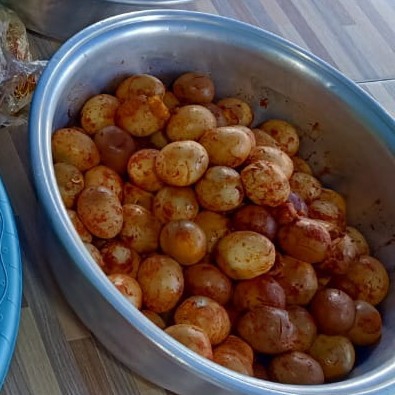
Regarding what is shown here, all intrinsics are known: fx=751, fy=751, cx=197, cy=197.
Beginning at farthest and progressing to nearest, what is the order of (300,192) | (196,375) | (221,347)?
(300,192) → (221,347) → (196,375)

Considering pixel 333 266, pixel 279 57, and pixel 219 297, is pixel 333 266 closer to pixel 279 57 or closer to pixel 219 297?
pixel 219 297

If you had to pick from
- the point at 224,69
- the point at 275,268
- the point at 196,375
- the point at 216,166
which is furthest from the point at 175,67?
the point at 196,375

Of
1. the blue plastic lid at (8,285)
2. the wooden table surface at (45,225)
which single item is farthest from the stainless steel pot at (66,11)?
the blue plastic lid at (8,285)

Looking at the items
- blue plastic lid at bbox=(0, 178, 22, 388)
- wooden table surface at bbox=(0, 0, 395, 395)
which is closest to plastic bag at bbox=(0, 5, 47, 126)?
wooden table surface at bbox=(0, 0, 395, 395)

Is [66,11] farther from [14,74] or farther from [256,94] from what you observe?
[256,94]

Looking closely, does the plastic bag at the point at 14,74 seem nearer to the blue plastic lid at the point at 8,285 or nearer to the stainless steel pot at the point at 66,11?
the stainless steel pot at the point at 66,11

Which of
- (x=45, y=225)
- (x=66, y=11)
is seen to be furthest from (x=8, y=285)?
(x=66, y=11)
